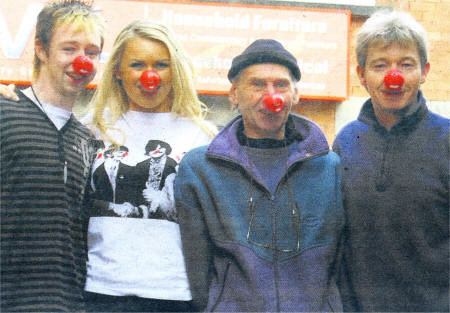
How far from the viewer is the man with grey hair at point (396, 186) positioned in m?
1.88

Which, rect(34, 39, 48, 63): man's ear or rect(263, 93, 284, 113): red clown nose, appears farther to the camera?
rect(34, 39, 48, 63): man's ear

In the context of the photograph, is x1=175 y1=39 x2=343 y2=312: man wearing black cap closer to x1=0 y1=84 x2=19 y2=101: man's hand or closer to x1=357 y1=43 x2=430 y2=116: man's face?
x1=357 y1=43 x2=430 y2=116: man's face

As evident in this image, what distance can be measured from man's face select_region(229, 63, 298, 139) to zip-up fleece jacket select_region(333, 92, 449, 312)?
0.30m

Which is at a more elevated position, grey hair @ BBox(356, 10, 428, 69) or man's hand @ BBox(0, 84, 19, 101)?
grey hair @ BBox(356, 10, 428, 69)

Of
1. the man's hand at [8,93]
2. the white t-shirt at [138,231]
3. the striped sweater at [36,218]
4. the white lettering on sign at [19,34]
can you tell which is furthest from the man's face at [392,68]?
the white lettering on sign at [19,34]

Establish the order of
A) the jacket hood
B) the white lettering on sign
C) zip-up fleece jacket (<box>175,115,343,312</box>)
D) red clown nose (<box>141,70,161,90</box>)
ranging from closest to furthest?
zip-up fleece jacket (<box>175,115,343,312</box>), the jacket hood, red clown nose (<box>141,70,161,90</box>), the white lettering on sign

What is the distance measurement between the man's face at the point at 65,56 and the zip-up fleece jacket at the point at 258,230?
1.65ft

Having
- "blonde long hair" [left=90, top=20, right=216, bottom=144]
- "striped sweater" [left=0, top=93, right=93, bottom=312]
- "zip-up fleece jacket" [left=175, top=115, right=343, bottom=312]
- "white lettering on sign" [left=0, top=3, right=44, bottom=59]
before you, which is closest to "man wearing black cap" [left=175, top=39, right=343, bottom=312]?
"zip-up fleece jacket" [left=175, top=115, right=343, bottom=312]

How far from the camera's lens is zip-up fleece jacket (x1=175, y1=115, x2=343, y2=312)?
6.09 feet

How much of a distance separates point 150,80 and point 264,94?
414 millimetres

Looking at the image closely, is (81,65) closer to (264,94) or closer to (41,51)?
(41,51)

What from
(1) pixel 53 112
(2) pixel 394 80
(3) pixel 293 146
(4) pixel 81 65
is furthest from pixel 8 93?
(2) pixel 394 80

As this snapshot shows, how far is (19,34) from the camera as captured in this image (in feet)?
15.9

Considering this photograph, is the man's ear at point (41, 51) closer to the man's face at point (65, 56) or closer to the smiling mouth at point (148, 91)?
the man's face at point (65, 56)
